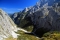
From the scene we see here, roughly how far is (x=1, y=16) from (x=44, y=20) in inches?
3426

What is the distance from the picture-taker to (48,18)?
161750 mm

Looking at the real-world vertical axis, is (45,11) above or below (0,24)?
above

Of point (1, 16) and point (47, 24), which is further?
point (47, 24)

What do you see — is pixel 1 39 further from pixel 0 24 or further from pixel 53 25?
pixel 53 25

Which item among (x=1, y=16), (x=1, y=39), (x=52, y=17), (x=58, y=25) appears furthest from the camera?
(x=52, y=17)

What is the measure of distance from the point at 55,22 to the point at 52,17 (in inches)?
454

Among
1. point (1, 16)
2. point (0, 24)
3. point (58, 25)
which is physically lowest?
point (0, 24)

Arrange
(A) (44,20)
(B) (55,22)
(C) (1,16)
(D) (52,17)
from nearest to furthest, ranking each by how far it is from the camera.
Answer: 1. (C) (1,16)
2. (B) (55,22)
3. (D) (52,17)
4. (A) (44,20)

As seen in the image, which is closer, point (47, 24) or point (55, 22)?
point (55, 22)

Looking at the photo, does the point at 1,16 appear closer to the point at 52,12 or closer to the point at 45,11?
the point at 52,12

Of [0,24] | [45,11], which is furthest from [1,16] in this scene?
[45,11]

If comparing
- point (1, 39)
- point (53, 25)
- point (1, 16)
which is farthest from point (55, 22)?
point (1, 39)

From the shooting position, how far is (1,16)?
8919 cm

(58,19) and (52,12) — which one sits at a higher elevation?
(52,12)
